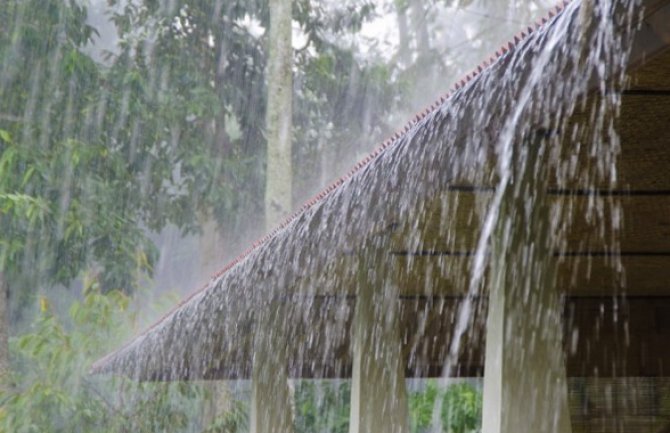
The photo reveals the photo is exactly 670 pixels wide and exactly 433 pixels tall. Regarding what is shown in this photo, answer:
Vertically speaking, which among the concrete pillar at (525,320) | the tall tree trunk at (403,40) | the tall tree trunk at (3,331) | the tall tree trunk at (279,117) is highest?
the tall tree trunk at (403,40)

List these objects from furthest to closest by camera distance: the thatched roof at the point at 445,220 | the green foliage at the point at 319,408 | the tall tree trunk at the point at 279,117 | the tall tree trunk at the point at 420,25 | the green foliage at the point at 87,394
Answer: the tall tree trunk at the point at 420,25, the green foliage at the point at 319,408, the tall tree trunk at the point at 279,117, the green foliage at the point at 87,394, the thatched roof at the point at 445,220

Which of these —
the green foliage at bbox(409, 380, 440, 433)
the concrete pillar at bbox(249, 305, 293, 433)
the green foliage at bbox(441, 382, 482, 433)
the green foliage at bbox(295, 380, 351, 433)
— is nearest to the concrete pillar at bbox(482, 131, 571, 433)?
the concrete pillar at bbox(249, 305, 293, 433)

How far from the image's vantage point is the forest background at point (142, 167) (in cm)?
1364

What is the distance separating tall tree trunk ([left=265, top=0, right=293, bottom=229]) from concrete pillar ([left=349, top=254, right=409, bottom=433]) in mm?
8991

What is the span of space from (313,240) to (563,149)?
39.5 inches

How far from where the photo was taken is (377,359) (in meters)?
4.83

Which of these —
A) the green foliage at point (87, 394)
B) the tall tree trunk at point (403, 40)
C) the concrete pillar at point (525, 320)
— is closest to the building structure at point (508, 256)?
the concrete pillar at point (525, 320)

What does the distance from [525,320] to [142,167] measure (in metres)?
13.8

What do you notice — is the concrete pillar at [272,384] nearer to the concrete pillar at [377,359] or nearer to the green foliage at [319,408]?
the concrete pillar at [377,359]

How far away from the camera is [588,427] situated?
762 cm

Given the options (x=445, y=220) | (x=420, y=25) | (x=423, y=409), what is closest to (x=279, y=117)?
(x=423, y=409)

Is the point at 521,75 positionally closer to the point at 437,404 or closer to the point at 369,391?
the point at 369,391

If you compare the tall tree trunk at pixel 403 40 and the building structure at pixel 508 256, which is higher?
the tall tree trunk at pixel 403 40

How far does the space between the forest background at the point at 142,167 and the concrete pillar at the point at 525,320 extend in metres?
8.40
